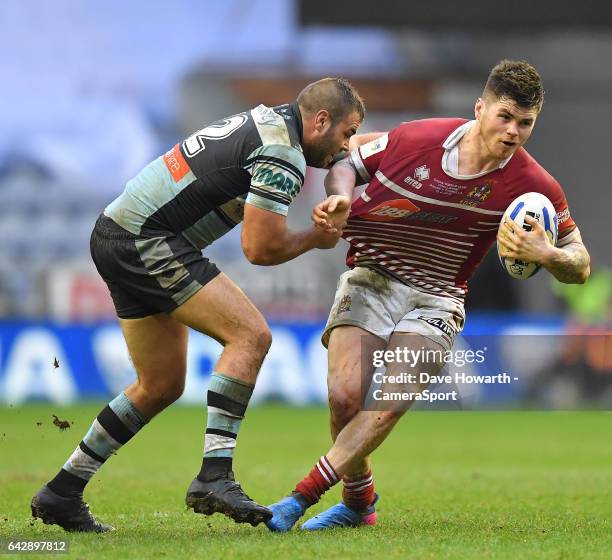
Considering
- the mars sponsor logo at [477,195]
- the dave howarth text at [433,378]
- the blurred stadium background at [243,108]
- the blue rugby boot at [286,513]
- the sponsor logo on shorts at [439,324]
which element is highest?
the mars sponsor logo at [477,195]

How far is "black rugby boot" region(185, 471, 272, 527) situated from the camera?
6.00 meters

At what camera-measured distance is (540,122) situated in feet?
82.3

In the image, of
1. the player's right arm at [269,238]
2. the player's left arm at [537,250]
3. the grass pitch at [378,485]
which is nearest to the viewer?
the grass pitch at [378,485]

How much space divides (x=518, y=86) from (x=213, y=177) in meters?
1.60

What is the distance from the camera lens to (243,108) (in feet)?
84.9

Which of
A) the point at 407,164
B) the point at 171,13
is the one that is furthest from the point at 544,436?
the point at 171,13

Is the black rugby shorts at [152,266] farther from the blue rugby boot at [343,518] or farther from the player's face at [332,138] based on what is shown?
the blue rugby boot at [343,518]

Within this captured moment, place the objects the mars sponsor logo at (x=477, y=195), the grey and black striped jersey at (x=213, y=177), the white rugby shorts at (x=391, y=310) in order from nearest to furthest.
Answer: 1. the grey and black striped jersey at (x=213, y=177)
2. the mars sponsor logo at (x=477, y=195)
3. the white rugby shorts at (x=391, y=310)

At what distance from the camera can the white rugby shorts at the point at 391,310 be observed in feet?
22.4

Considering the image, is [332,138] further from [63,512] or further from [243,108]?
A: [243,108]

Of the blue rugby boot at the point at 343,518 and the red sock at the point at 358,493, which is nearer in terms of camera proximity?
the blue rugby boot at the point at 343,518

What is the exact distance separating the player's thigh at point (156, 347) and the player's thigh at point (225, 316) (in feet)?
1.14

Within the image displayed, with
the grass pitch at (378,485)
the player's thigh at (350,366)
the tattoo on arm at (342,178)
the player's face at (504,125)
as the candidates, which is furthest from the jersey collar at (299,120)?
the grass pitch at (378,485)

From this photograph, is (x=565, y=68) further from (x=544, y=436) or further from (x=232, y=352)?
(x=232, y=352)
